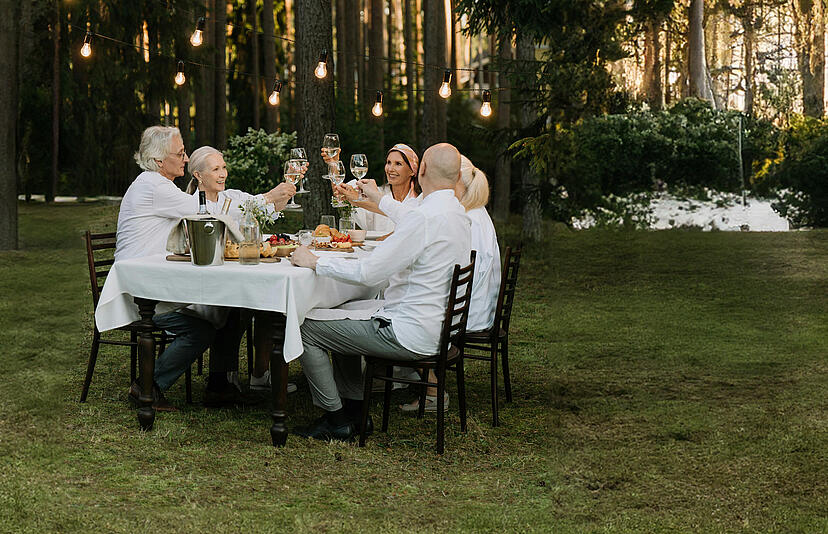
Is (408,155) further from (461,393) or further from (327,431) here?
(327,431)

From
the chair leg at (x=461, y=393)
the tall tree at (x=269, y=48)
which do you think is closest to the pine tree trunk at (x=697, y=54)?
the tall tree at (x=269, y=48)

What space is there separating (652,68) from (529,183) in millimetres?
2402

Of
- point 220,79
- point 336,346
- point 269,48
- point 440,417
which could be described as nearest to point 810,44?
point 440,417

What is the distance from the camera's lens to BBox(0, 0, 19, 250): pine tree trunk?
534 inches

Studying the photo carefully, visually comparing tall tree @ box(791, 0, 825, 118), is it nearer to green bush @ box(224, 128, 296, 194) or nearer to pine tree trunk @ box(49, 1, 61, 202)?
green bush @ box(224, 128, 296, 194)

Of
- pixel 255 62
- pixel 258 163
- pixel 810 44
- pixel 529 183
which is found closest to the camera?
pixel 810 44

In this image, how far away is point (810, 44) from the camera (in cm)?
1320

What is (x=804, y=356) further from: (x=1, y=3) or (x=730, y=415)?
(x=1, y=3)

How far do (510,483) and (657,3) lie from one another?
10464 mm

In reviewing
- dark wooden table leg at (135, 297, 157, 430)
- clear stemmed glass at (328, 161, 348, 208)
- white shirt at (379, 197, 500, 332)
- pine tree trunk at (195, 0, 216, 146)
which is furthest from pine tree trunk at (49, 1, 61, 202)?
white shirt at (379, 197, 500, 332)

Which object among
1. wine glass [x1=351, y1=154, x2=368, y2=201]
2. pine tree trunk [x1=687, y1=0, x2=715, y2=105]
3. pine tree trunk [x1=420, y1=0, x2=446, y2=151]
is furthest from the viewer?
pine tree trunk [x1=420, y1=0, x2=446, y2=151]

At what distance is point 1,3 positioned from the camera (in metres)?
13.1

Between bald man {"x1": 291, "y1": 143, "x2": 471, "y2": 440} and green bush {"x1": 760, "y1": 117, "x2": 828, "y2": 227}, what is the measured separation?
374 inches

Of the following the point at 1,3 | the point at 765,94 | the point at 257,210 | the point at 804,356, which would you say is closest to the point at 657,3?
the point at 765,94
